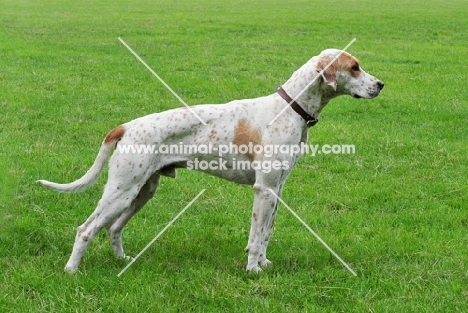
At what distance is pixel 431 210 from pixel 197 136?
3099 millimetres

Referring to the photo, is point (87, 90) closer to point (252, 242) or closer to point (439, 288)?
point (252, 242)

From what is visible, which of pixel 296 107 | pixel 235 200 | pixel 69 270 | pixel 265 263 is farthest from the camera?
pixel 235 200

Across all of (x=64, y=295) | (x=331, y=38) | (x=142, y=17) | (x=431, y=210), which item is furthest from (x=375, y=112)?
(x=142, y=17)

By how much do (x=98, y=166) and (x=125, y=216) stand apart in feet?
1.97

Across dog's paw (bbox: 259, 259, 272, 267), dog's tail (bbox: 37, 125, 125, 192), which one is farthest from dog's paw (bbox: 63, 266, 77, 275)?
dog's paw (bbox: 259, 259, 272, 267)

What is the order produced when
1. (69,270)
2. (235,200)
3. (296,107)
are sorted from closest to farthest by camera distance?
(69,270)
(296,107)
(235,200)

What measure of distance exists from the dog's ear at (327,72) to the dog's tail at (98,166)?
1.73 meters

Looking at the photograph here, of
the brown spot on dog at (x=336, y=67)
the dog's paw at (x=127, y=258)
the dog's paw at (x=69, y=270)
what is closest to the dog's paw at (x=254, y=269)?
the dog's paw at (x=127, y=258)

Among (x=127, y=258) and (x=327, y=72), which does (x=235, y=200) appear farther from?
(x=327, y=72)

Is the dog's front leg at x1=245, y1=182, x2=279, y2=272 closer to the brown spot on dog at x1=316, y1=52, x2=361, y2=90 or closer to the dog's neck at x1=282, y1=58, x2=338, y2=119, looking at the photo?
the dog's neck at x1=282, y1=58, x2=338, y2=119

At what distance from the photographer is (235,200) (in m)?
8.05

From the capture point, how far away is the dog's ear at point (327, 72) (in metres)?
5.90

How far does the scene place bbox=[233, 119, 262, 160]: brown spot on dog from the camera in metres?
6.02

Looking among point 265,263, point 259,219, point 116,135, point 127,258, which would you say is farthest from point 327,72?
point 127,258
